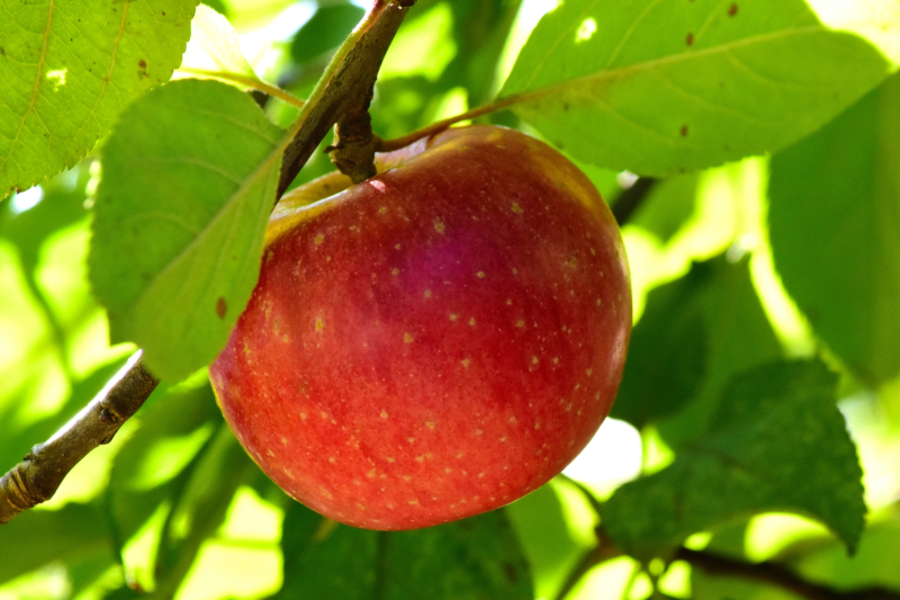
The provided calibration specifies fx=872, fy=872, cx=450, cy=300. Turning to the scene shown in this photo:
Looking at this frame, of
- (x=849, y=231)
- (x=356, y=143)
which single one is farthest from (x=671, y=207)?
(x=356, y=143)

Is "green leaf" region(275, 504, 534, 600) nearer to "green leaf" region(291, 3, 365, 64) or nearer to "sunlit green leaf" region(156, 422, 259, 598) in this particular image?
"sunlit green leaf" region(156, 422, 259, 598)

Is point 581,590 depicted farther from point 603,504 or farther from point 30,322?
point 30,322

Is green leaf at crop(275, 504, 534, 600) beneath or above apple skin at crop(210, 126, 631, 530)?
beneath

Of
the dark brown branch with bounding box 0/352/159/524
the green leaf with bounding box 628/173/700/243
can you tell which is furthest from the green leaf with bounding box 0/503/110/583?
the green leaf with bounding box 628/173/700/243

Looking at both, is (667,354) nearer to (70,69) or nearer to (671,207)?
(671,207)

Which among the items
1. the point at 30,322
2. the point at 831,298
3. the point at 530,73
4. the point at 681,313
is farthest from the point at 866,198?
the point at 30,322
